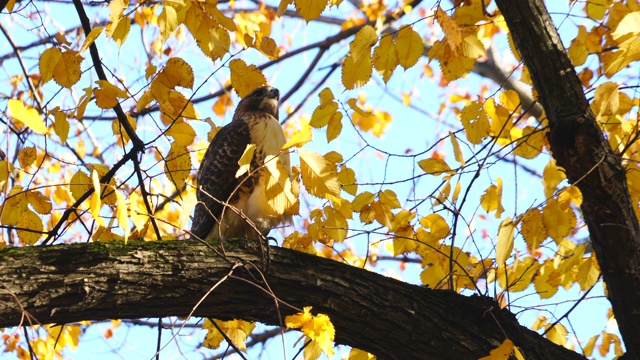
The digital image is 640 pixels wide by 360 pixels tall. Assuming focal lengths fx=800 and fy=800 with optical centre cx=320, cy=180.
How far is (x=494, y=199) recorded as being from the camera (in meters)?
3.64

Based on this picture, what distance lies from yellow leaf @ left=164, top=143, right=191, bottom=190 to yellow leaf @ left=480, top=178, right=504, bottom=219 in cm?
135

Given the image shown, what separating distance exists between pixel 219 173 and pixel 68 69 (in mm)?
1852

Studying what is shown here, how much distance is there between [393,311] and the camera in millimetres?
3061

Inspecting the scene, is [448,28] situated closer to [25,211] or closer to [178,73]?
[178,73]

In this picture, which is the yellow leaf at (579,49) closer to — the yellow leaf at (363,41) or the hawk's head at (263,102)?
the yellow leaf at (363,41)

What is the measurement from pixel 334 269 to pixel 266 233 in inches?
69.3

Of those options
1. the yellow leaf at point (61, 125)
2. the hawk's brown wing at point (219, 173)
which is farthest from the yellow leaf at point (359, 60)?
the hawk's brown wing at point (219, 173)

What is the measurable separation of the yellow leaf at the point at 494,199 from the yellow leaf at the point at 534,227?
373mm

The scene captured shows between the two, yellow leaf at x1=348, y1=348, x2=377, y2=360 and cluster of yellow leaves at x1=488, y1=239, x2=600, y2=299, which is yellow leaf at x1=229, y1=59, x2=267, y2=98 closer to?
yellow leaf at x1=348, y1=348, x2=377, y2=360

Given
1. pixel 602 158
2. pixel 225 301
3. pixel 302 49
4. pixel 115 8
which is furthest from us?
pixel 302 49

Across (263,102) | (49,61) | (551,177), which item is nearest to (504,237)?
(551,177)

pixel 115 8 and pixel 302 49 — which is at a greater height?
pixel 302 49

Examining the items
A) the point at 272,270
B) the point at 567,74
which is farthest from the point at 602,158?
the point at 272,270

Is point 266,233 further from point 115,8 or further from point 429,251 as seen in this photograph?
point 115,8
